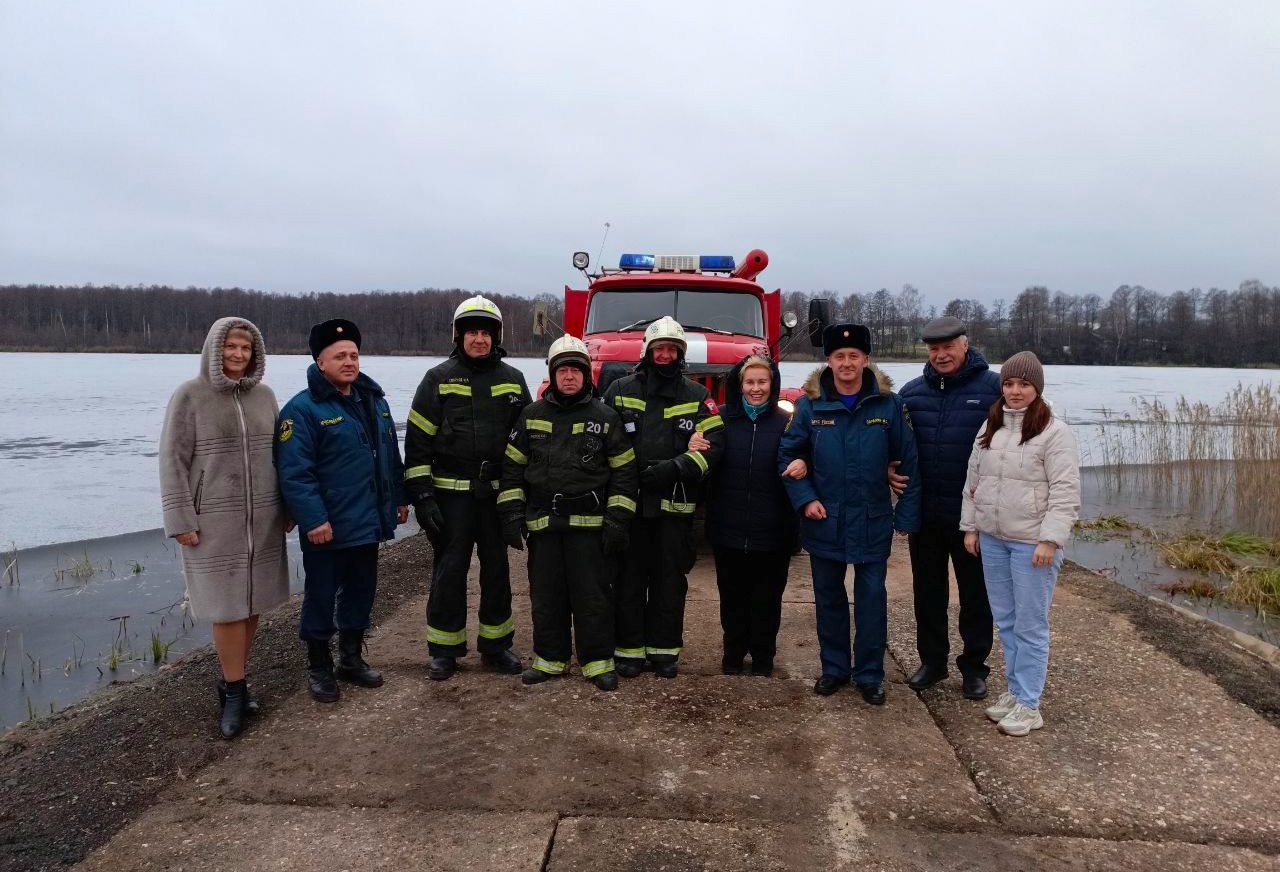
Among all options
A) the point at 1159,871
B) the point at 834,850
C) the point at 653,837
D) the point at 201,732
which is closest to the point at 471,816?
the point at 653,837

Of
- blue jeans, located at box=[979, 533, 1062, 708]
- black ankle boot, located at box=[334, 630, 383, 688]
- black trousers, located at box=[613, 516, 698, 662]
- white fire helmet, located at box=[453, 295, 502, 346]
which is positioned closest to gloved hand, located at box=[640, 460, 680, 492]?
black trousers, located at box=[613, 516, 698, 662]

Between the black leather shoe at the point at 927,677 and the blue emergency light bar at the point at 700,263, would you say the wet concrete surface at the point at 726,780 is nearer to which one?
the black leather shoe at the point at 927,677

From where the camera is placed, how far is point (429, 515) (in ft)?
14.2

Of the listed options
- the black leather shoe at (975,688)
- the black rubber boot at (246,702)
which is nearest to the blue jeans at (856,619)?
the black leather shoe at (975,688)

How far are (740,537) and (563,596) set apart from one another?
3.31ft

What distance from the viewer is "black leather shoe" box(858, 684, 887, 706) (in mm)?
4164

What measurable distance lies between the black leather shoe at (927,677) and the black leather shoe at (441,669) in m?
2.48

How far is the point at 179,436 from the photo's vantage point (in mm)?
3705

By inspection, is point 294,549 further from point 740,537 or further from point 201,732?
point 740,537

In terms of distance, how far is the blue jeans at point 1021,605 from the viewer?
3.79 m

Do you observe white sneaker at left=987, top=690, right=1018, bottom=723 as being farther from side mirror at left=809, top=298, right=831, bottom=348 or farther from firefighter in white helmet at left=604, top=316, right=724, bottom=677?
side mirror at left=809, top=298, right=831, bottom=348

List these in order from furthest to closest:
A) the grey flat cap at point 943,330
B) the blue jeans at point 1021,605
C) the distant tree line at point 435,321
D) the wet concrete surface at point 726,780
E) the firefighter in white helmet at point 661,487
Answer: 1. the distant tree line at point 435,321
2. the firefighter in white helmet at point 661,487
3. the grey flat cap at point 943,330
4. the blue jeans at point 1021,605
5. the wet concrete surface at point 726,780

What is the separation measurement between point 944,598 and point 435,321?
6506cm

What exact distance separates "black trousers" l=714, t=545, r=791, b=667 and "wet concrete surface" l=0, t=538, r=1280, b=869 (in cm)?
18
